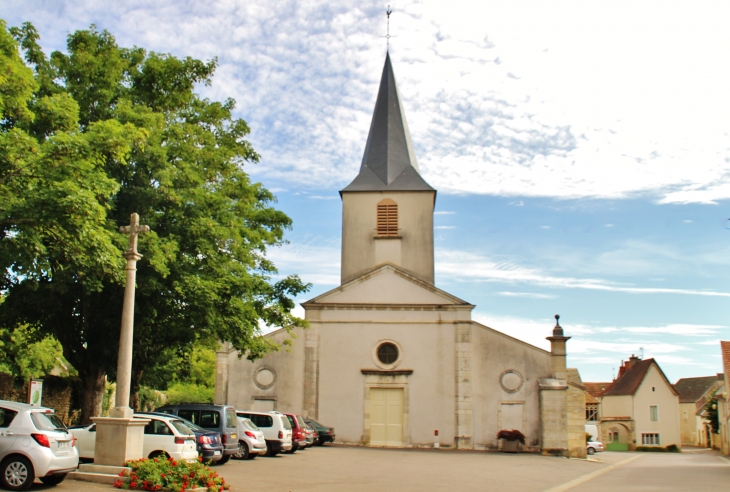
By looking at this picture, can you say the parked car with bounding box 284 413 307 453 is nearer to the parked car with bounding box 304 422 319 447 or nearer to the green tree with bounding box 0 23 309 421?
the parked car with bounding box 304 422 319 447

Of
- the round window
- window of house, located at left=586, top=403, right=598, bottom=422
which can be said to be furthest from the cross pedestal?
window of house, located at left=586, top=403, right=598, bottom=422

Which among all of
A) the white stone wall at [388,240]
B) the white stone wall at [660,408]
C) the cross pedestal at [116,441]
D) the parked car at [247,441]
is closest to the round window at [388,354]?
the white stone wall at [388,240]

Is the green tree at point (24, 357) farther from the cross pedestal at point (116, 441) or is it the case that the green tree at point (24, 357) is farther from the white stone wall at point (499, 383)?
the white stone wall at point (499, 383)

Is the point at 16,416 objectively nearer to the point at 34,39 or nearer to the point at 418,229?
the point at 34,39

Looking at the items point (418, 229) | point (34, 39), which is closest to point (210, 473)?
point (34, 39)

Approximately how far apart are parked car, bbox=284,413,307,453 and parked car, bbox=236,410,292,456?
0.76 m

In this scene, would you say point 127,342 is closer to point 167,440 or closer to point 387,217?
point 167,440

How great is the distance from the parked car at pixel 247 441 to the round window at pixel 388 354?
1122 centimetres

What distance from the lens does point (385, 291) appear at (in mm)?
30219

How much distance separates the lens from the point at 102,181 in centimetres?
1411

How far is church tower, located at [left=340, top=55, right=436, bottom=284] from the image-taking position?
32.5 metres

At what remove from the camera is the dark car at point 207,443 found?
50.5 feet

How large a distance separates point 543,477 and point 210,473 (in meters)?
9.99

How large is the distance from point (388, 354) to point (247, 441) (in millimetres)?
11706
